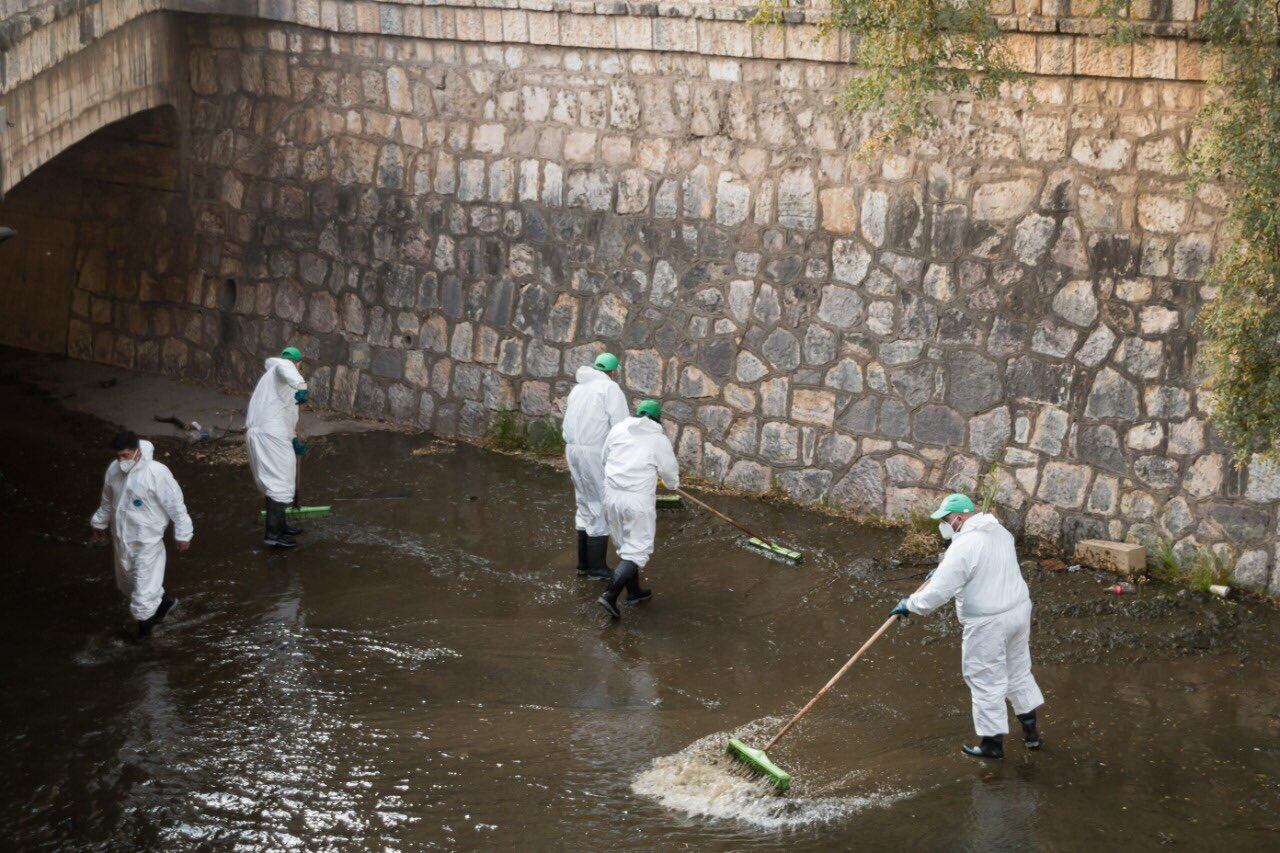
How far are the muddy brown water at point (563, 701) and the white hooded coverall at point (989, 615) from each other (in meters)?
0.32

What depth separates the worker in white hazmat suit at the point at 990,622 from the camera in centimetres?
734

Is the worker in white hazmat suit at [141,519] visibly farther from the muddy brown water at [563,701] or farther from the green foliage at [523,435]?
the green foliage at [523,435]

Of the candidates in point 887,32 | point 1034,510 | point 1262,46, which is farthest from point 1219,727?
point 887,32

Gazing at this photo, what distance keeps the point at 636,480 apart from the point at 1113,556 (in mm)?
3214

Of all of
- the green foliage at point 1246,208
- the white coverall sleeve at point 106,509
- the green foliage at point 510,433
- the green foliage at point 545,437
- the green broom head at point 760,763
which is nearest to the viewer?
the green broom head at point 760,763

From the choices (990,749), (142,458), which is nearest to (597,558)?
(142,458)

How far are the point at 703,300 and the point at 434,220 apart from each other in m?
2.86

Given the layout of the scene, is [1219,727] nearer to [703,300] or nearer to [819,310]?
[819,310]

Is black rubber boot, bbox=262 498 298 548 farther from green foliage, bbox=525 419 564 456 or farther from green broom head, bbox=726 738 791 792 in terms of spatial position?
green broom head, bbox=726 738 791 792

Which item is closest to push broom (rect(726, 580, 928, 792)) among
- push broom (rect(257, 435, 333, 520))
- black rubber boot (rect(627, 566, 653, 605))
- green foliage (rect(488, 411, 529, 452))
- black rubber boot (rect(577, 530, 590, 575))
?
black rubber boot (rect(627, 566, 653, 605))

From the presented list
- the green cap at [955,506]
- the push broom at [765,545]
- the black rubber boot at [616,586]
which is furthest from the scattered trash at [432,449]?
the green cap at [955,506]

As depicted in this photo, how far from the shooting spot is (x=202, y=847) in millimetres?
6566

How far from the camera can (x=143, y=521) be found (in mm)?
8742

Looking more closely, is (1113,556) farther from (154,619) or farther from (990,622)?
(154,619)
